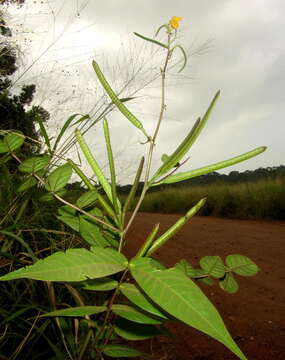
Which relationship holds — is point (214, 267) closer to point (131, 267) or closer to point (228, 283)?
point (228, 283)

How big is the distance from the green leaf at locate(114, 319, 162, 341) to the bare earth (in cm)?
10

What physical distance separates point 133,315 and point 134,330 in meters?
0.09

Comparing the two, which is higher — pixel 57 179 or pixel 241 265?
pixel 57 179

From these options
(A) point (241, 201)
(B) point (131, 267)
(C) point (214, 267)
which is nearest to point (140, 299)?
(B) point (131, 267)

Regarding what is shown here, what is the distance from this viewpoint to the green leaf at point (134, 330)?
15.6 inches

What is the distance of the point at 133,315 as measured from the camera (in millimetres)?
334

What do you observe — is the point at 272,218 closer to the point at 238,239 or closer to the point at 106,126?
the point at 238,239

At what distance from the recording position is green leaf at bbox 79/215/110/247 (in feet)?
1.27

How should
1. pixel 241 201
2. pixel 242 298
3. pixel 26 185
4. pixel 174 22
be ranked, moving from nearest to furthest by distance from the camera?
pixel 174 22, pixel 26 185, pixel 242 298, pixel 241 201

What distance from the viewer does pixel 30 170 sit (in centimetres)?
49

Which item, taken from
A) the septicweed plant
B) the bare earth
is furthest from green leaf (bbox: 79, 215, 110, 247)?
→ the bare earth

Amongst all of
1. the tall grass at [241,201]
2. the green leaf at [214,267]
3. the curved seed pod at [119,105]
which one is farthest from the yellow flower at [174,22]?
the tall grass at [241,201]

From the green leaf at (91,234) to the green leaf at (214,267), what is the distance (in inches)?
7.6

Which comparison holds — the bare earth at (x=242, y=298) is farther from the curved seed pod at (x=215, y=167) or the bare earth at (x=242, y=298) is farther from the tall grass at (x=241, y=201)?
the tall grass at (x=241, y=201)
